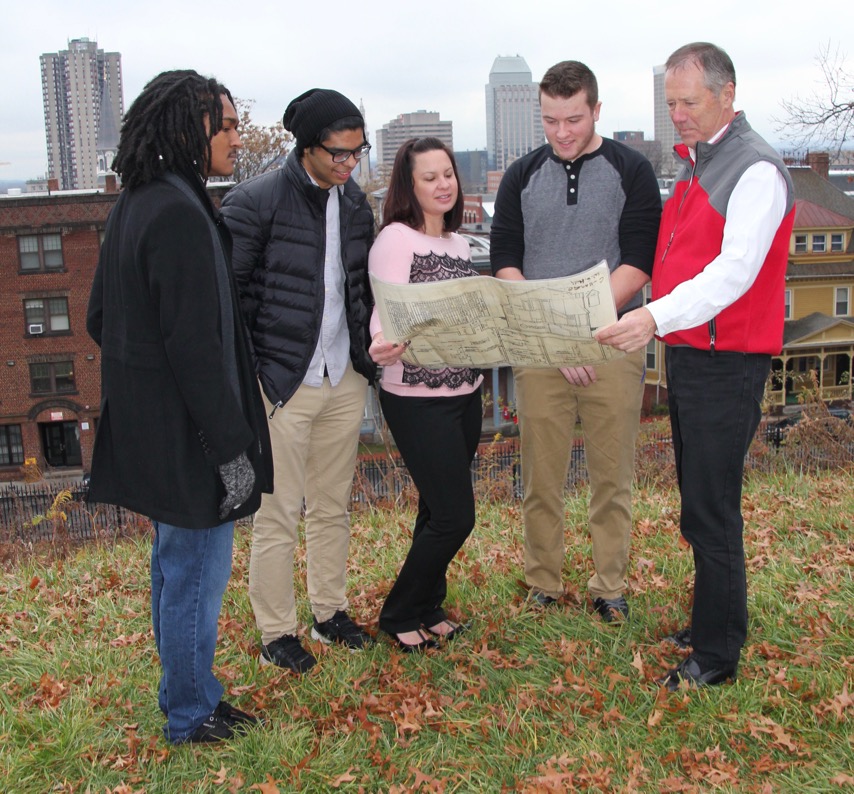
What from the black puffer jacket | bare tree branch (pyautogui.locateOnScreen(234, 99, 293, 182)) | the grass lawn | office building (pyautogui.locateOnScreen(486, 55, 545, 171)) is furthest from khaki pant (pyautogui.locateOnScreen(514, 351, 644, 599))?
office building (pyautogui.locateOnScreen(486, 55, 545, 171))

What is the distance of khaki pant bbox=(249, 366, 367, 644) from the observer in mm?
3814

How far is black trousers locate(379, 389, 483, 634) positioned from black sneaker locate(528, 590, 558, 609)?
633mm

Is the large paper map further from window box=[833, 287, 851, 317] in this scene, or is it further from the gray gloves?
window box=[833, 287, 851, 317]

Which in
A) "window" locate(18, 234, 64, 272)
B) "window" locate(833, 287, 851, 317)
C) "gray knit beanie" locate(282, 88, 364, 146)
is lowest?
"window" locate(833, 287, 851, 317)

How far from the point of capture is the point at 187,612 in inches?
126

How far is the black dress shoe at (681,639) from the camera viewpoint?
398 centimetres

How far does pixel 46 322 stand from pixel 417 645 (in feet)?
98.4

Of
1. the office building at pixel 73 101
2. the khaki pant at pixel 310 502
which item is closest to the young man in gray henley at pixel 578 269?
the khaki pant at pixel 310 502

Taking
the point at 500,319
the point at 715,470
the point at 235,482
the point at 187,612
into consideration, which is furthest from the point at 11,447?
the point at 715,470

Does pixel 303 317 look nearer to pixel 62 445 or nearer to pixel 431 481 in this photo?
pixel 431 481

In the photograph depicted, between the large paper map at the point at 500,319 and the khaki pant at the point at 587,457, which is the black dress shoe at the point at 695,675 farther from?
the large paper map at the point at 500,319

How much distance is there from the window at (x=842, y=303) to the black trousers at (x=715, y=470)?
Answer: 34579 millimetres

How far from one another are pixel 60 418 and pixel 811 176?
31.7m

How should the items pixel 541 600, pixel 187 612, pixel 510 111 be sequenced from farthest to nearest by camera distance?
pixel 510 111 < pixel 541 600 < pixel 187 612
